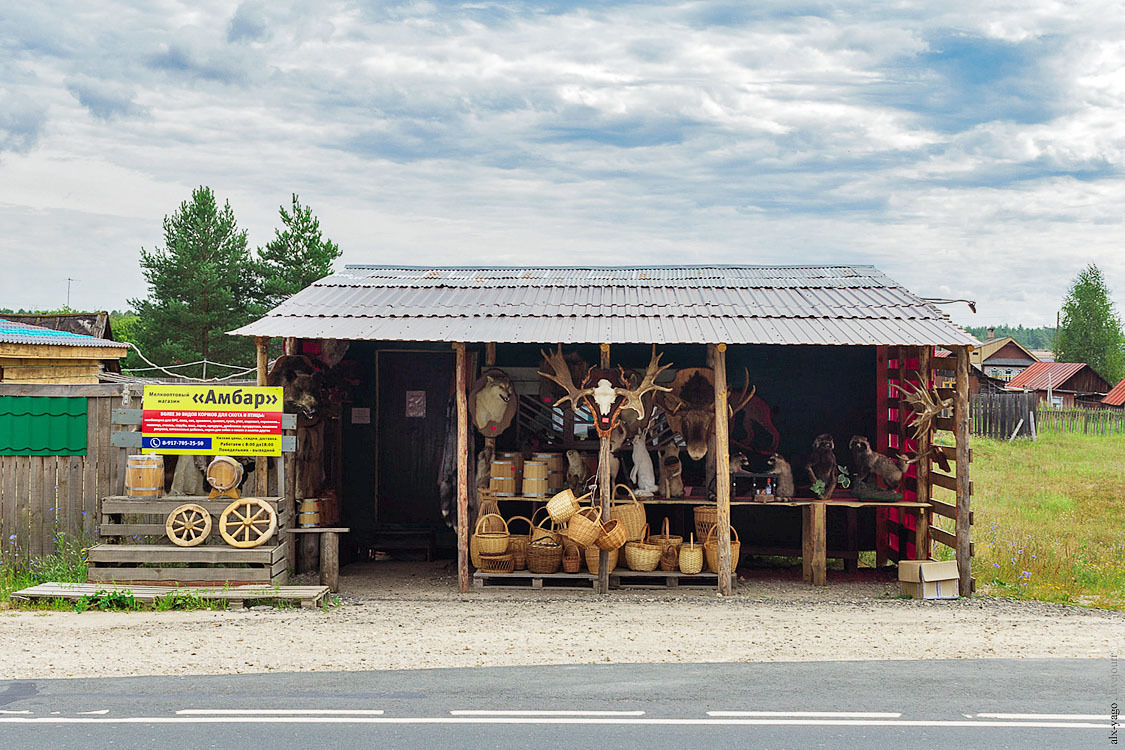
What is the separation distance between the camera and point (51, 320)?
98.6 ft

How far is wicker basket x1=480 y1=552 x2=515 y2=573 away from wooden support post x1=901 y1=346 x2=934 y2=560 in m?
4.99

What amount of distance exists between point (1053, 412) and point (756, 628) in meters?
29.5

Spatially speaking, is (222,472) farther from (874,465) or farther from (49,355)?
(49,355)

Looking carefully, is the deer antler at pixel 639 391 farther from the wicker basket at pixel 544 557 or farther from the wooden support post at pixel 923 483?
the wooden support post at pixel 923 483


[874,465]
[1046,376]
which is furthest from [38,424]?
Result: [1046,376]

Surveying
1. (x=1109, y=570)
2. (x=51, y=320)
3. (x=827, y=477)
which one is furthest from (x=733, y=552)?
(x=51, y=320)

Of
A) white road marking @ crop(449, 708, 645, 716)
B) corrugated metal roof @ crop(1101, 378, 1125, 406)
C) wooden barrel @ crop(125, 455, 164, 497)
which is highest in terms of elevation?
corrugated metal roof @ crop(1101, 378, 1125, 406)

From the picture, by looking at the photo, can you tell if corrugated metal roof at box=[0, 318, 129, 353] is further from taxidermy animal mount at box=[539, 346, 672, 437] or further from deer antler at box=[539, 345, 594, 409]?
taxidermy animal mount at box=[539, 346, 672, 437]

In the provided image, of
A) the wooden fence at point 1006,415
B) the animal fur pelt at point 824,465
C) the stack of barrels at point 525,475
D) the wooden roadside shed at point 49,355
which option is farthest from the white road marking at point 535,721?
the wooden fence at point 1006,415

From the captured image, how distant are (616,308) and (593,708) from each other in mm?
6347

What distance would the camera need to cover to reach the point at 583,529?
34.3 feet

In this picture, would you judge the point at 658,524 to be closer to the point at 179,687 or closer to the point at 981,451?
the point at 179,687

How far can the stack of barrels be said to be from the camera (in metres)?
11.2

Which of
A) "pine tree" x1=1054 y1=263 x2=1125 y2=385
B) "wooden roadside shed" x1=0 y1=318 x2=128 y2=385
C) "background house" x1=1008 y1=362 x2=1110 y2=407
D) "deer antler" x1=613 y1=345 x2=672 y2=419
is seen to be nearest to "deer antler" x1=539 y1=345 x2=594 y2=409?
"deer antler" x1=613 y1=345 x2=672 y2=419
